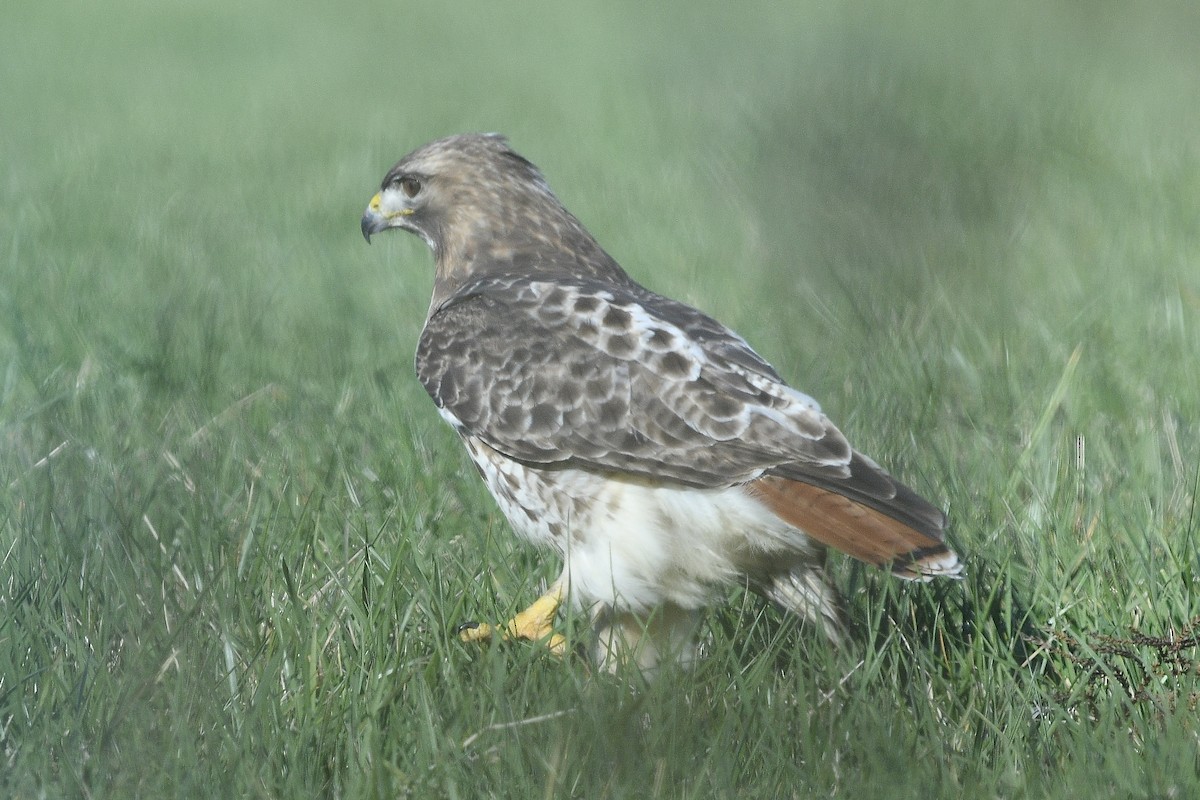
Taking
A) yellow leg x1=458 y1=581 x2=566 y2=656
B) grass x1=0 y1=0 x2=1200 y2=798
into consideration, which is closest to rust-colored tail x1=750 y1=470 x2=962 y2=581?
grass x1=0 y1=0 x2=1200 y2=798

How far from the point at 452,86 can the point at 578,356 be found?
394 inches

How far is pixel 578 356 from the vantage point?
3.52 m

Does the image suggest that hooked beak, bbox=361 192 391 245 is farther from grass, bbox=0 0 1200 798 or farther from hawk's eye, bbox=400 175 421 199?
grass, bbox=0 0 1200 798

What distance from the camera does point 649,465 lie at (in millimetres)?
3271

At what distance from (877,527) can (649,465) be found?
57cm

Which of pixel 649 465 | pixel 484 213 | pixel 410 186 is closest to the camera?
pixel 649 465

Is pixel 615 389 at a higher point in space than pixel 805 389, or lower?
higher

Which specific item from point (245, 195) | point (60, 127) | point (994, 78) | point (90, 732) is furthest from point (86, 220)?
point (994, 78)

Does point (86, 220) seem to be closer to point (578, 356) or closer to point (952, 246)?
point (578, 356)

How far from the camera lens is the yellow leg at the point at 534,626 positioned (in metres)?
3.19

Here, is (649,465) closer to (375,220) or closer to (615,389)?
(615,389)

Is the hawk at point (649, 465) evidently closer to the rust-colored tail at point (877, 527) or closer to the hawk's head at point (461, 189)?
the rust-colored tail at point (877, 527)

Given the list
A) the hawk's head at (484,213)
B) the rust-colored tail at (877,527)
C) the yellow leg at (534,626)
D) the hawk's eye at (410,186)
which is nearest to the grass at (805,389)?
the yellow leg at (534,626)

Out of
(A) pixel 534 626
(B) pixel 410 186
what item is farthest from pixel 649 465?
(B) pixel 410 186
